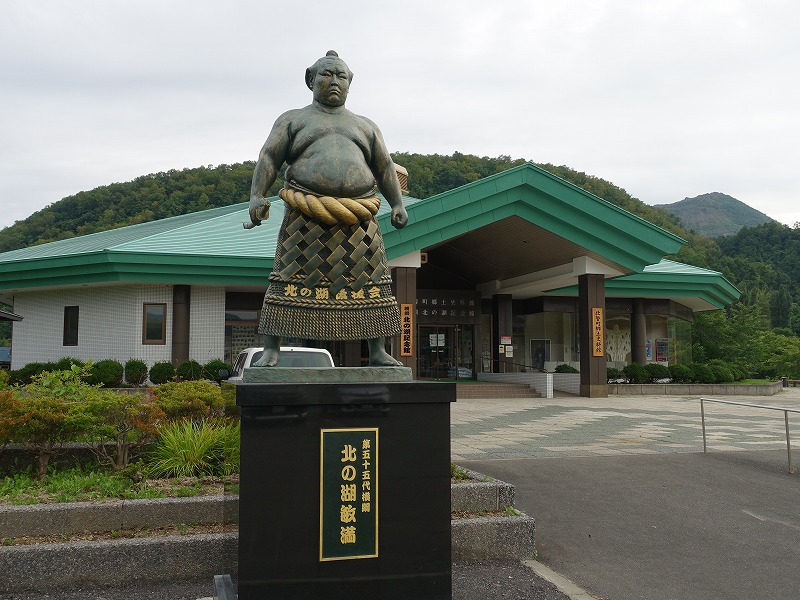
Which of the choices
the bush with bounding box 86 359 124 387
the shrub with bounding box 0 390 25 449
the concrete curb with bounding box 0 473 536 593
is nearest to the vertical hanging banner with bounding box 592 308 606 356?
the bush with bounding box 86 359 124 387

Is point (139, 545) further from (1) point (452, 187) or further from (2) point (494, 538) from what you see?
(1) point (452, 187)

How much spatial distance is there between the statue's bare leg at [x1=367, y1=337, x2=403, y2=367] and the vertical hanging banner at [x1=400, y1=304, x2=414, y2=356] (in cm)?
1408

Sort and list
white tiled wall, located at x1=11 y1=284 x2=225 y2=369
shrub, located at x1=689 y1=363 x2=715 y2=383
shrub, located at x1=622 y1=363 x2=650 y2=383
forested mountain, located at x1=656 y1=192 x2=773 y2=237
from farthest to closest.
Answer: forested mountain, located at x1=656 y1=192 x2=773 y2=237 → shrub, located at x1=689 y1=363 x2=715 y2=383 → shrub, located at x1=622 y1=363 x2=650 y2=383 → white tiled wall, located at x1=11 y1=284 x2=225 y2=369

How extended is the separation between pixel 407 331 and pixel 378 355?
1422 cm

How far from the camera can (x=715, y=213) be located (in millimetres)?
173750

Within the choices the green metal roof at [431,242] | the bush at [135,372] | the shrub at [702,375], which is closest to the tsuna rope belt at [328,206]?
the green metal roof at [431,242]

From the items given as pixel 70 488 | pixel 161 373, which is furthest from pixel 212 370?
pixel 70 488

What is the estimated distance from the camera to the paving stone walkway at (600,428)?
9.91 metres

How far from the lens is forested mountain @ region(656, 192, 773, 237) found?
6422 inches

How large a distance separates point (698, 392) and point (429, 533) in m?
23.4

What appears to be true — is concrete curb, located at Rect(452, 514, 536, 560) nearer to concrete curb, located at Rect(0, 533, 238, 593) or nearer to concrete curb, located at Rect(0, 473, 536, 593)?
concrete curb, located at Rect(0, 473, 536, 593)

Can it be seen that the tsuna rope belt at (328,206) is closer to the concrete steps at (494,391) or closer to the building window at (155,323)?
the building window at (155,323)

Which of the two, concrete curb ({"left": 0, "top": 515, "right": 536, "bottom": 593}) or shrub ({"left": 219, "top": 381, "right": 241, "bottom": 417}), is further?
shrub ({"left": 219, "top": 381, "right": 241, "bottom": 417})

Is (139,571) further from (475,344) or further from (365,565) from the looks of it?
(475,344)
